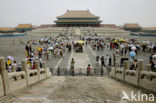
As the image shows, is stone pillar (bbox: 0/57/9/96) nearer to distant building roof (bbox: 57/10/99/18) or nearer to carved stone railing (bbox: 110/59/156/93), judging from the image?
carved stone railing (bbox: 110/59/156/93)

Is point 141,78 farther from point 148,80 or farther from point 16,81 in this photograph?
point 16,81

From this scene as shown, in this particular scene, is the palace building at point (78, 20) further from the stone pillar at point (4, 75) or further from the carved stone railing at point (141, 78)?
the stone pillar at point (4, 75)

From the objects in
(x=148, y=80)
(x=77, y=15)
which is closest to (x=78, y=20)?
(x=77, y=15)

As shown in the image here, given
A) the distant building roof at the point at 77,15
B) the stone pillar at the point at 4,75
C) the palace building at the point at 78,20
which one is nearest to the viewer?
the stone pillar at the point at 4,75

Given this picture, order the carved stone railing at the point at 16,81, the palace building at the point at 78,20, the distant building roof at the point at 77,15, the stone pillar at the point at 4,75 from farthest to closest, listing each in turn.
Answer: the distant building roof at the point at 77,15
the palace building at the point at 78,20
the carved stone railing at the point at 16,81
the stone pillar at the point at 4,75

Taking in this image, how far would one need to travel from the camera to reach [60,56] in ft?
57.4

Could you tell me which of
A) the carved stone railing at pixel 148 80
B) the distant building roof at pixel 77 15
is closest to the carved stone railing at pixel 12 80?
the carved stone railing at pixel 148 80

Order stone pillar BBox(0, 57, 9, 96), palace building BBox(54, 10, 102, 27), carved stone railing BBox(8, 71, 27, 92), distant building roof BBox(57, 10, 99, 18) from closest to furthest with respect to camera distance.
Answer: stone pillar BBox(0, 57, 9, 96)
carved stone railing BBox(8, 71, 27, 92)
palace building BBox(54, 10, 102, 27)
distant building roof BBox(57, 10, 99, 18)

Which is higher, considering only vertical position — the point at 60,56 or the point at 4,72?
the point at 4,72

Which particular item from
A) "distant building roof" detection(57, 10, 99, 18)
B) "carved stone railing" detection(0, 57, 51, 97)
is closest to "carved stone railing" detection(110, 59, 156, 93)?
"carved stone railing" detection(0, 57, 51, 97)

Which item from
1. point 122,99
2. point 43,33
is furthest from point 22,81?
point 43,33

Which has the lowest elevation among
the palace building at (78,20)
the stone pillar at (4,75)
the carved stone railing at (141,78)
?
the carved stone railing at (141,78)

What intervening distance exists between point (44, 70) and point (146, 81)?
6.31 m

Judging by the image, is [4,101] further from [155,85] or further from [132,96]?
[155,85]
